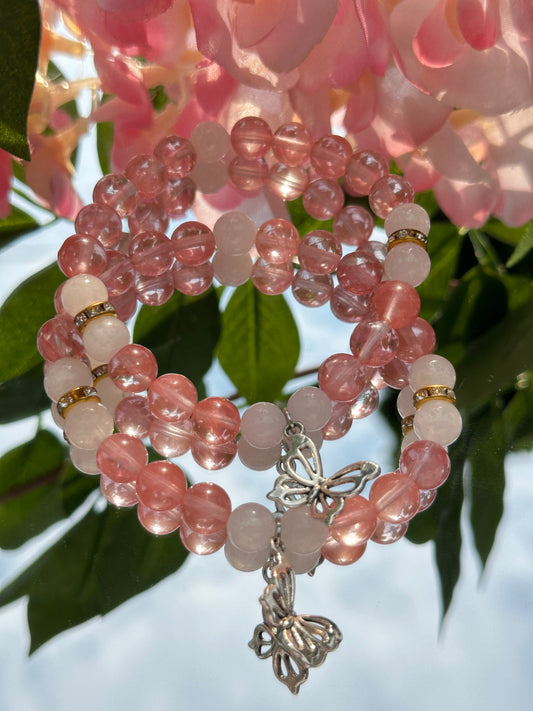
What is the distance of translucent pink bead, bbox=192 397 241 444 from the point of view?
473mm

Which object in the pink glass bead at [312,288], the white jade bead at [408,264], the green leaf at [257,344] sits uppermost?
the white jade bead at [408,264]

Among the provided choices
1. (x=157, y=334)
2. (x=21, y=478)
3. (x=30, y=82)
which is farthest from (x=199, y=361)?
(x=30, y=82)

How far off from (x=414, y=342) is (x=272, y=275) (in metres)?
0.11

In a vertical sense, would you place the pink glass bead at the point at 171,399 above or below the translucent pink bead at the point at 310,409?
above

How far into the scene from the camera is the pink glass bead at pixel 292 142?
55 cm

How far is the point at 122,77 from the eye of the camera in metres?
0.50

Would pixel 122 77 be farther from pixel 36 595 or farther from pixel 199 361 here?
pixel 36 595

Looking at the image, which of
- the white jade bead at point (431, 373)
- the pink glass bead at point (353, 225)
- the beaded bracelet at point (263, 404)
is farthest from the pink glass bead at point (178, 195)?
the white jade bead at point (431, 373)

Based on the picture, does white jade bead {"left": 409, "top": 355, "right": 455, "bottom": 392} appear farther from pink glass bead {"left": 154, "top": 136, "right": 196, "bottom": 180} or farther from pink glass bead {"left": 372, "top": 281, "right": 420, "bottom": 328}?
pink glass bead {"left": 154, "top": 136, "right": 196, "bottom": 180}

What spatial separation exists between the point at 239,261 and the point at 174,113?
11 centimetres

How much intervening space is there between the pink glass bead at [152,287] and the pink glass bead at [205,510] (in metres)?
0.16

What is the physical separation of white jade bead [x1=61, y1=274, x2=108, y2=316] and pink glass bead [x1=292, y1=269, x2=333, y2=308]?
0.47ft

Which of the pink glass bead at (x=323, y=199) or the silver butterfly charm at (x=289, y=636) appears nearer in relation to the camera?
the silver butterfly charm at (x=289, y=636)

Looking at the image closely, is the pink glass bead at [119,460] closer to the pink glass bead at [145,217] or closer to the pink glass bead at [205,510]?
the pink glass bead at [205,510]
